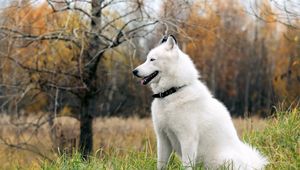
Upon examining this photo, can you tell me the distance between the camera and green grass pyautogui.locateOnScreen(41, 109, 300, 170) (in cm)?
511

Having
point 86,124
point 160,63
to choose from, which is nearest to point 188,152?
point 160,63

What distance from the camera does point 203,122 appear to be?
5.07m

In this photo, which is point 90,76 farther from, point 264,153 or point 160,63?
point 160,63

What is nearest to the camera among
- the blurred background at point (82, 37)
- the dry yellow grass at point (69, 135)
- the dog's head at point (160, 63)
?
the dog's head at point (160, 63)

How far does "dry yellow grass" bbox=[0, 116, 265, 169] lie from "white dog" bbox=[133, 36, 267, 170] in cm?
86

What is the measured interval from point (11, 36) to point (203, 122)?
6.02 metres

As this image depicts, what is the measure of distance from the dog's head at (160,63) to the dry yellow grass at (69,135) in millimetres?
967

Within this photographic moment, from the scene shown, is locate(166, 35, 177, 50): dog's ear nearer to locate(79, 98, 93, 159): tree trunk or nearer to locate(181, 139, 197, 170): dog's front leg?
locate(181, 139, 197, 170): dog's front leg

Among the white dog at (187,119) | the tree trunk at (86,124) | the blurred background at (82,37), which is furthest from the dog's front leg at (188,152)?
the tree trunk at (86,124)

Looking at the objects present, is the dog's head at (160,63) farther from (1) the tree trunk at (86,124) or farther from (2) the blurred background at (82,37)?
(1) the tree trunk at (86,124)

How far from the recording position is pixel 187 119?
16.4 ft

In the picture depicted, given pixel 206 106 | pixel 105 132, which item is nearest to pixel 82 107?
pixel 105 132

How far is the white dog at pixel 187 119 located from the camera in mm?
4996

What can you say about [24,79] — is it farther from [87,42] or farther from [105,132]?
[105,132]
